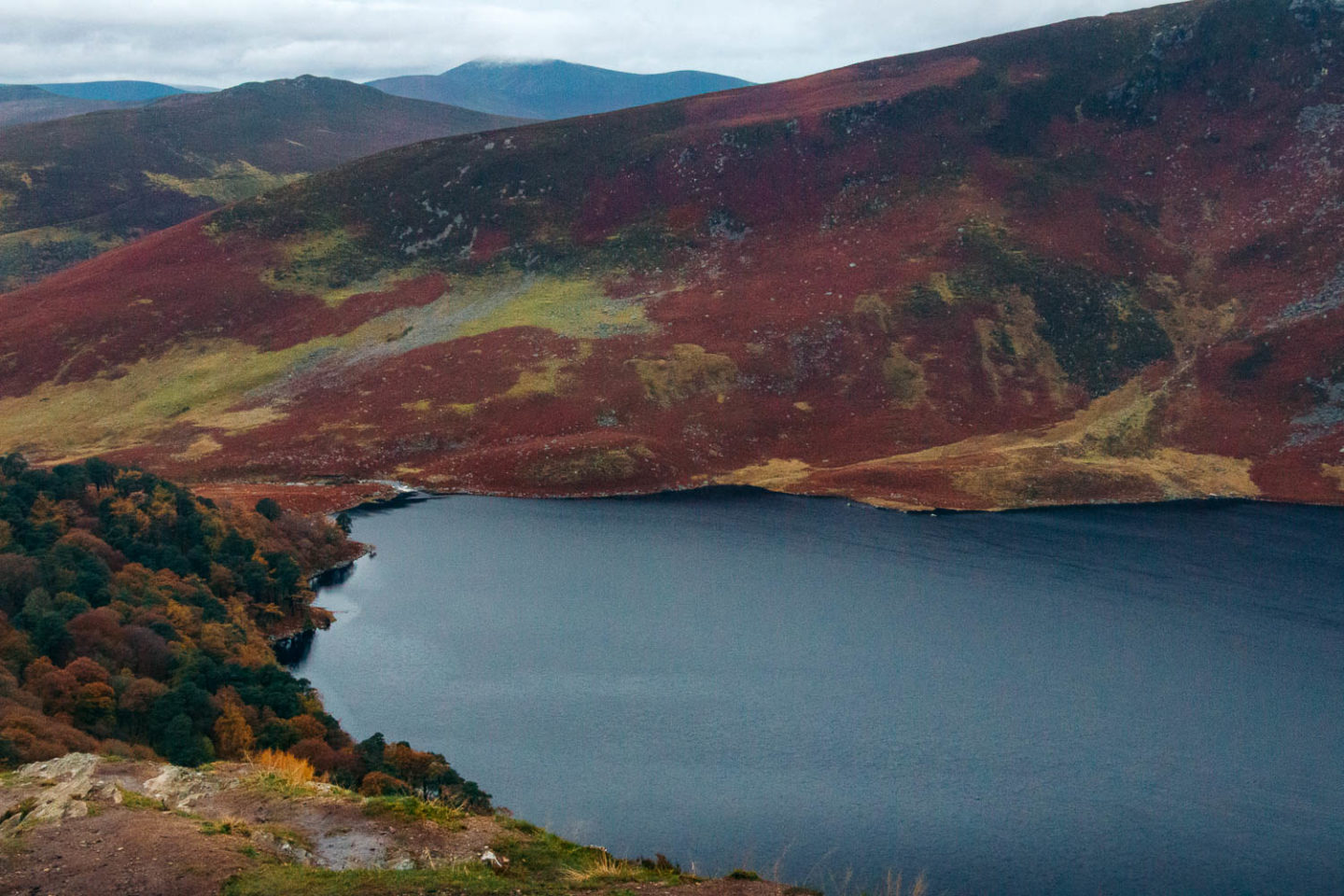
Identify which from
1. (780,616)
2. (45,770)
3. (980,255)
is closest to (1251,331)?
(980,255)

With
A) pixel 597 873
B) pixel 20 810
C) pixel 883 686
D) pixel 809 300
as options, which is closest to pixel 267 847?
pixel 20 810

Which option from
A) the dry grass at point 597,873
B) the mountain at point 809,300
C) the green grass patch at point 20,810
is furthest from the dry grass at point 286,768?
the mountain at point 809,300

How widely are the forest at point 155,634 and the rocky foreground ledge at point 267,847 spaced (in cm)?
1196

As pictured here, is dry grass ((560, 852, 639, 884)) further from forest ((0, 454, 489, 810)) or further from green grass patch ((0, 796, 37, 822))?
forest ((0, 454, 489, 810))

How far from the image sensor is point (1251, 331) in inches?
5581

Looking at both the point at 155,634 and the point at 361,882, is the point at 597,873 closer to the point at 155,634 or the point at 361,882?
the point at 361,882

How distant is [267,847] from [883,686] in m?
49.8

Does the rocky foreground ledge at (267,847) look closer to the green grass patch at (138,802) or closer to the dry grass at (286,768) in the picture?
the green grass patch at (138,802)

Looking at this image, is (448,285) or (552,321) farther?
(448,285)

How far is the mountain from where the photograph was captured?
12850 centimetres

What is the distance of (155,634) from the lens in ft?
204

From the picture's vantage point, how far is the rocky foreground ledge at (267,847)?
2458cm

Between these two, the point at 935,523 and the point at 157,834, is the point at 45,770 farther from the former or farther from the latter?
the point at 935,523

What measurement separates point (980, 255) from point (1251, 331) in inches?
1506
